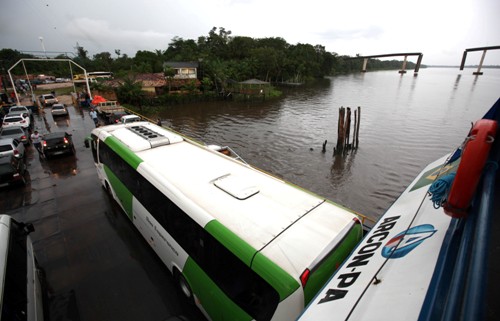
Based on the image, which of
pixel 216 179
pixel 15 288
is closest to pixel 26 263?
pixel 15 288

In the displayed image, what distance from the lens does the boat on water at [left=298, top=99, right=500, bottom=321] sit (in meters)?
1.60

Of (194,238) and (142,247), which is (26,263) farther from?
(194,238)

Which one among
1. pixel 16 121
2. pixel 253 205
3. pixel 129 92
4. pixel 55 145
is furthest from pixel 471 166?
pixel 129 92

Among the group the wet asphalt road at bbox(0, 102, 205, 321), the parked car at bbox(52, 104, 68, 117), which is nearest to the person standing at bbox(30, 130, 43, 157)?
the wet asphalt road at bbox(0, 102, 205, 321)

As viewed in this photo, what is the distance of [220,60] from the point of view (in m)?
69.5

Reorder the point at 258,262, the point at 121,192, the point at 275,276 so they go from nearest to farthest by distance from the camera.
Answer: the point at 275,276, the point at 258,262, the point at 121,192

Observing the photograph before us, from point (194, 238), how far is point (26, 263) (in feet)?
12.0

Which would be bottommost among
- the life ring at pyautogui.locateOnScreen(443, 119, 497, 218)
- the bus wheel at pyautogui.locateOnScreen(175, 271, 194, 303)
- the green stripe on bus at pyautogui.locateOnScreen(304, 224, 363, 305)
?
the bus wheel at pyautogui.locateOnScreen(175, 271, 194, 303)

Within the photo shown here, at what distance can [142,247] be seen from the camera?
7582 mm

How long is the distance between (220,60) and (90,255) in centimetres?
7015

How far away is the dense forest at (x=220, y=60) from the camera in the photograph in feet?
195

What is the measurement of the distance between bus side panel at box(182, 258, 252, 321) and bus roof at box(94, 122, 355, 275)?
1.18 meters

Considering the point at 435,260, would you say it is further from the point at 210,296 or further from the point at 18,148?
the point at 18,148

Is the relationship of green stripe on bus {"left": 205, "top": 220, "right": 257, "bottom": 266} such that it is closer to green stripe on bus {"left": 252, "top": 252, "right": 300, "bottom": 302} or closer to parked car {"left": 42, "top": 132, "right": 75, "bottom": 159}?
green stripe on bus {"left": 252, "top": 252, "right": 300, "bottom": 302}
